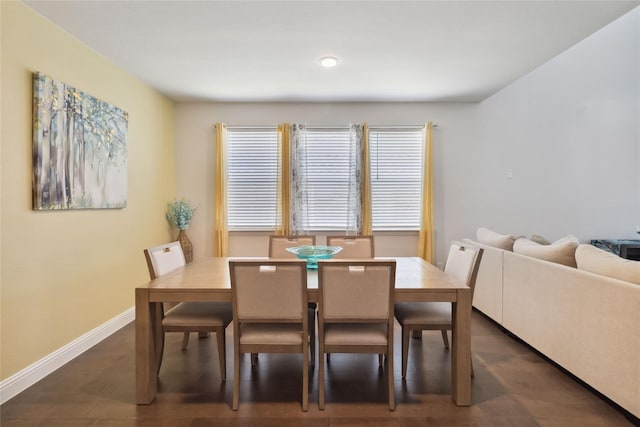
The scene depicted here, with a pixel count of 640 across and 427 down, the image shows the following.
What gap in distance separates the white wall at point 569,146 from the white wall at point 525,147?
14mm

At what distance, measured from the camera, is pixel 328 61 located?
3045mm

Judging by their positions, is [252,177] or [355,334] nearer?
[355,334]

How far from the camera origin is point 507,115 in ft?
14.8

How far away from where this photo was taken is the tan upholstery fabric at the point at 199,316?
2.12 m

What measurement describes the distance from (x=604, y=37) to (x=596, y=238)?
2.91 m

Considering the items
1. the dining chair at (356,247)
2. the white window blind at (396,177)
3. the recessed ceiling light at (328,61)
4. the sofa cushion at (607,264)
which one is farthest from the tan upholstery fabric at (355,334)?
the white window blind at (396,177)

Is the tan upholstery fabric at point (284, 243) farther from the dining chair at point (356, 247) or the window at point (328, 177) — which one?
the window at point (328, 177)

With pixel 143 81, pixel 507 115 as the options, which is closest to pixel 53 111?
pixel 143 81

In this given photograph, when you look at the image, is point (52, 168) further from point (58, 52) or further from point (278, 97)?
point (278, 97)

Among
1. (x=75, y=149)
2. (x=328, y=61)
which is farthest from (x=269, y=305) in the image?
(x=328, y=61)

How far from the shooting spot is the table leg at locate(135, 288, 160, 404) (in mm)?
1942

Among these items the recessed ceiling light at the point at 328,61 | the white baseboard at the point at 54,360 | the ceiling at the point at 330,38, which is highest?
the ceiling at the point at 330,38

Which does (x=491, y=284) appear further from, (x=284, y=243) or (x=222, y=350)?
(x=222, y=350)

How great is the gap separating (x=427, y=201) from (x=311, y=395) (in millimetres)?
Answer: 3014
